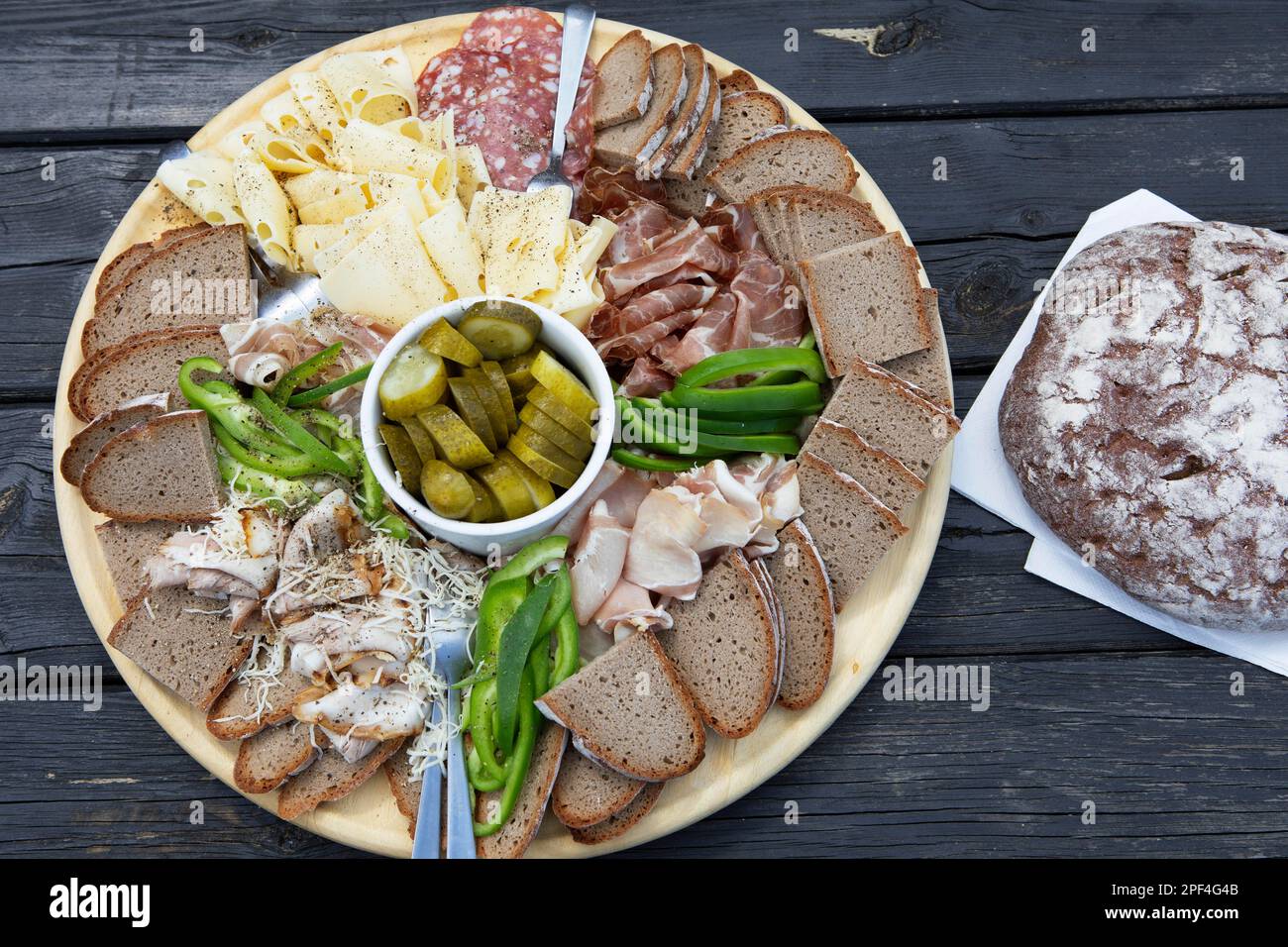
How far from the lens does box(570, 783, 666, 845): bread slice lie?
195cm

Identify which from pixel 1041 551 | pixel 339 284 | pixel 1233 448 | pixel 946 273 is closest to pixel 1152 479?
pixel 1233 448

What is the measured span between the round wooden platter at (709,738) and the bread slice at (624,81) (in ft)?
1.93

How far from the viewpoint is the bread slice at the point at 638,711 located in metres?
1.92

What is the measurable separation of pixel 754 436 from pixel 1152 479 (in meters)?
0.89

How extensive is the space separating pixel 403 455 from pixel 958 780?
61.9 inches

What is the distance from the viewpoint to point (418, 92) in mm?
2393

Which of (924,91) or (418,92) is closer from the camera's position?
(418,92)

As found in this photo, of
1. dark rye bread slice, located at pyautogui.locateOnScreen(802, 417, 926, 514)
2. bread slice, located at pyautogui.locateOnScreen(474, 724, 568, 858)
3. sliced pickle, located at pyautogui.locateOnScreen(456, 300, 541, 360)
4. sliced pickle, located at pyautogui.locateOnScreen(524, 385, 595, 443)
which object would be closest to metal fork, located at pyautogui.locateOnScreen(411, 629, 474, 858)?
bread slice, located at pyautogui.locateOnScreen(474, 724, 568, 858)

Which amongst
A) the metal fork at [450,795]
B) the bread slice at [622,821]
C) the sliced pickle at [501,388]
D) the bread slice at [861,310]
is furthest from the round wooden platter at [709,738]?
the sliced pickle at [501,388]

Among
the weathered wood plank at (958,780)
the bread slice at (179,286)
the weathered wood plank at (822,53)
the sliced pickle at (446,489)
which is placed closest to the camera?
the sliced pickle at (446,489)

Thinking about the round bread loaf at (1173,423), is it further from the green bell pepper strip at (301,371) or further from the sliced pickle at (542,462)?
the green bell pepper strip at (301,371)

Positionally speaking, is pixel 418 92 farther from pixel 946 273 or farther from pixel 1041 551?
pixel 1041 551

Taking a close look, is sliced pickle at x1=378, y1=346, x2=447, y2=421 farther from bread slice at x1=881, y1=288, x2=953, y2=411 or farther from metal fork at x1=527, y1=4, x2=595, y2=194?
bread slice at x1=881, y1=288, x2=953, y2=411

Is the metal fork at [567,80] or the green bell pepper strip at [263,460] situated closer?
the green bell pepper strip at [263,460]
